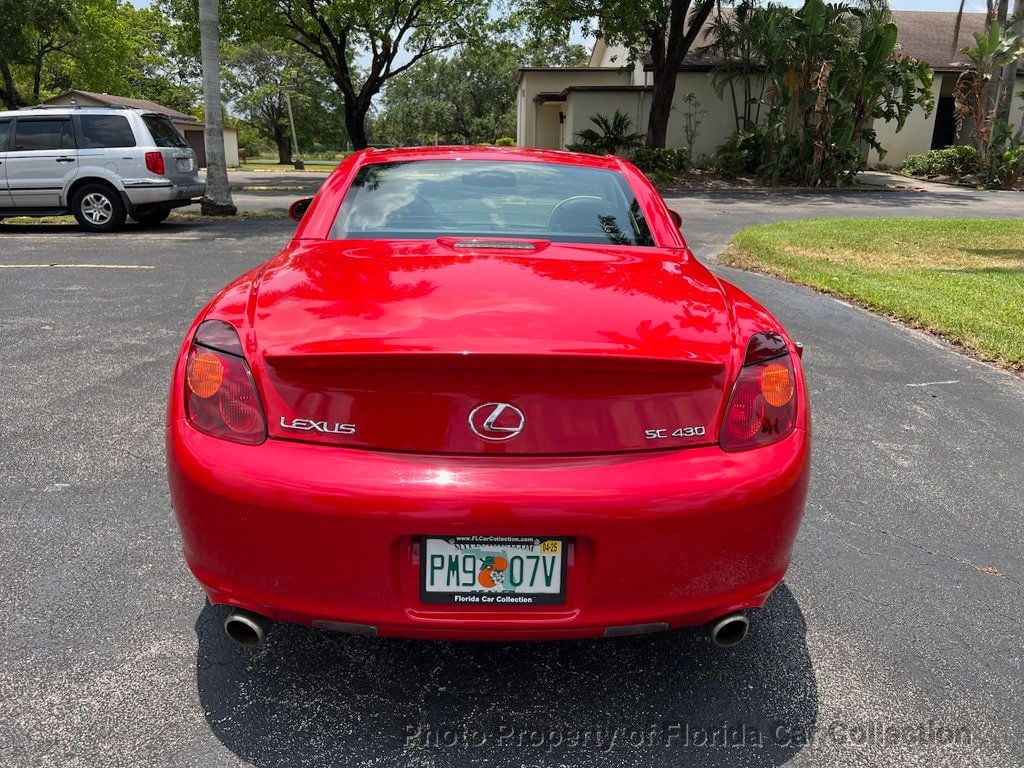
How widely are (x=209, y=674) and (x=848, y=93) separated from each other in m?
23.6

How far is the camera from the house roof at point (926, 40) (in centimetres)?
2825

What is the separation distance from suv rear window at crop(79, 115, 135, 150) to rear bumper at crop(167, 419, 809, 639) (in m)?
12.0

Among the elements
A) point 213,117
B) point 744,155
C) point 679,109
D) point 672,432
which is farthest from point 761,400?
point 679,109

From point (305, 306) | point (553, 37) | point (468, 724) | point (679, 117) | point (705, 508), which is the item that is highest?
point (553, 37)

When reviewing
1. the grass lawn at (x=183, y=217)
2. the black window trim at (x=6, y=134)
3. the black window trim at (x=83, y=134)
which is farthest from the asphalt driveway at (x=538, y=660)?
the grass lawn at (x=183, y=217)

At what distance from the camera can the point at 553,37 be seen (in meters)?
24.2

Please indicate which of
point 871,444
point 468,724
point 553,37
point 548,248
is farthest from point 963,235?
point 553,37

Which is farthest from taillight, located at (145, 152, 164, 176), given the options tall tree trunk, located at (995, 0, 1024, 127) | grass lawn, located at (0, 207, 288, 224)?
tall tree trunk, located at (995, 0, 1024, 127)

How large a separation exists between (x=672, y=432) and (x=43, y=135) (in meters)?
13.2

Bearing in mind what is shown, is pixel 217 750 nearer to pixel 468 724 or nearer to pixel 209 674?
pixel 209 674

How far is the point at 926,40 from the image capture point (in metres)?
32.6

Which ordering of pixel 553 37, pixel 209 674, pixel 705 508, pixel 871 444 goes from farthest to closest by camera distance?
pixel 553 37, pixel 871 444, pixel 209 674, pixel 705 508

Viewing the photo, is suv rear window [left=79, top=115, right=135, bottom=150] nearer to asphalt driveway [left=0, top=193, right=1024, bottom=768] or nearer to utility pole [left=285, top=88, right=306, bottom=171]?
asphalt driveway [left=0, top=193, right=1024, bottom=768]

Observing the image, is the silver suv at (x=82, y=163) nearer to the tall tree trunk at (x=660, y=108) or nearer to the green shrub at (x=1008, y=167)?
the tall tree trunk at (x=660, y=108)
